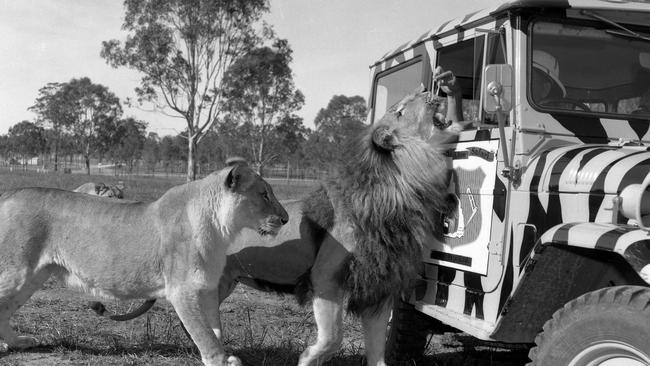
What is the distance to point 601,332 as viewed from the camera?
8.45 ft

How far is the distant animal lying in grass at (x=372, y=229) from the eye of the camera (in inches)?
156

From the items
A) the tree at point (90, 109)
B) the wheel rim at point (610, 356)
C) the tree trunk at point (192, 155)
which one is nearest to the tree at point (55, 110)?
the tree at point (90, 109)

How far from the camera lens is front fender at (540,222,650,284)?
2.50 meters

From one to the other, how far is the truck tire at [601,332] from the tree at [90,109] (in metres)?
63.7

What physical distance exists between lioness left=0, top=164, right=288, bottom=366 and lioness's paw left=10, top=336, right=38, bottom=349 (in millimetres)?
242

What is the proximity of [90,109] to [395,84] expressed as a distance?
63442mm

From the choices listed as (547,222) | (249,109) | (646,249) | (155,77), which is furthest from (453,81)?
(249,109)

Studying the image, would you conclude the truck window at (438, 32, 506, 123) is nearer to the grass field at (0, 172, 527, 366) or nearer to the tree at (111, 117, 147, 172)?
the grass field at (0, 172, 527, 366)

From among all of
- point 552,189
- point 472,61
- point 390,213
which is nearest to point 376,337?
point 390,213

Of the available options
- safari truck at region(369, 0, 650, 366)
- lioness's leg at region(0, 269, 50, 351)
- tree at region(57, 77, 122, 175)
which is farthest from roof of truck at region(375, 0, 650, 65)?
tree at region(57, 77, 122, 175)

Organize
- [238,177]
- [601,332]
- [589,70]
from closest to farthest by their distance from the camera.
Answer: [601,332] → [589,70] → [238,177]

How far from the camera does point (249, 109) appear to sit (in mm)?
40219

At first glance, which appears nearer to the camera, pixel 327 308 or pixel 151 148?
pixel 327 308

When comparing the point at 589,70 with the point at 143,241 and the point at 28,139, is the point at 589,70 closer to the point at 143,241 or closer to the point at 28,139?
the point at 143,241
